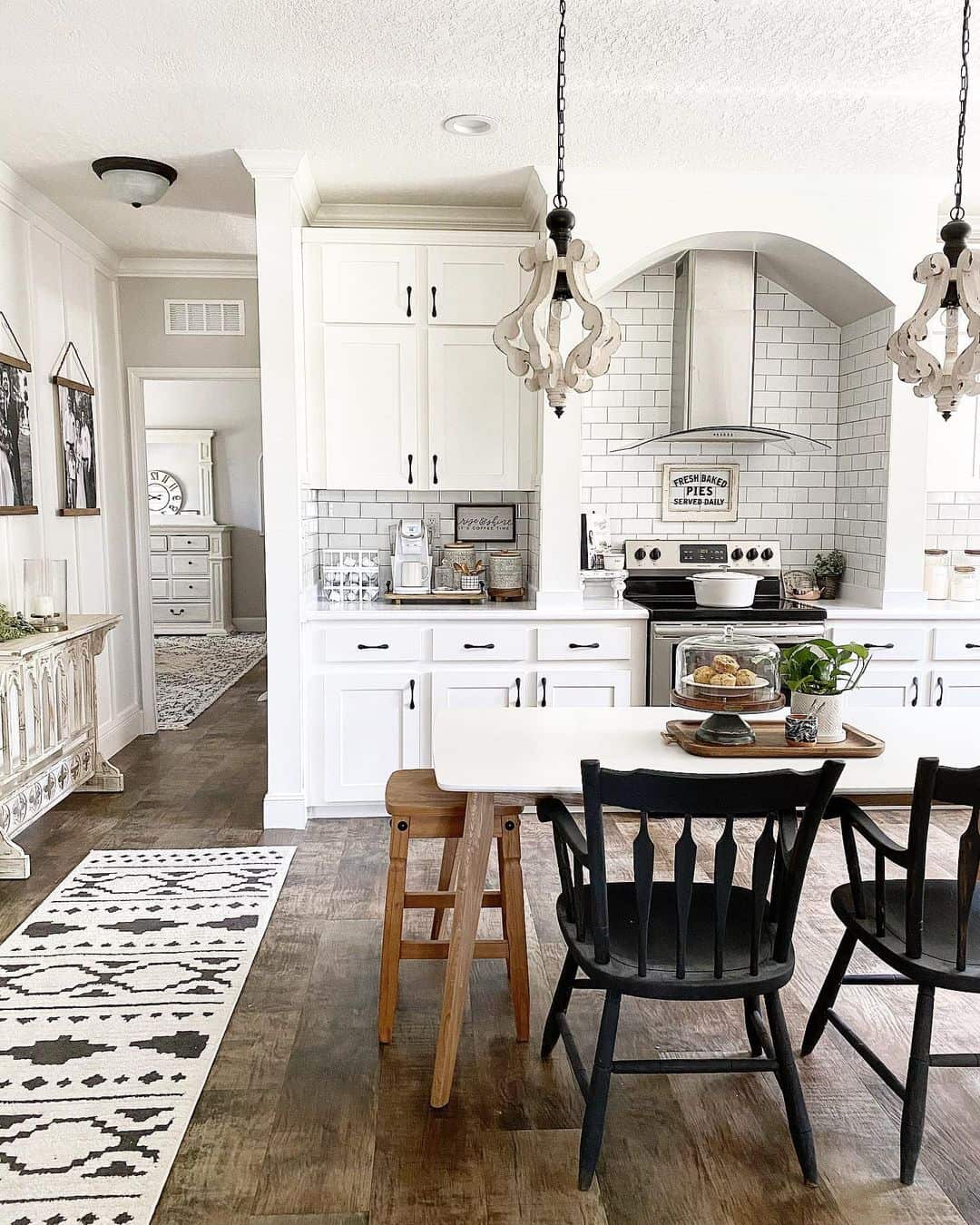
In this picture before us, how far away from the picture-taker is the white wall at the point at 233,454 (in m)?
10.5

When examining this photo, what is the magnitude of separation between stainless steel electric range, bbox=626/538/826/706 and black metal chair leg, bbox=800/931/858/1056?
196cm

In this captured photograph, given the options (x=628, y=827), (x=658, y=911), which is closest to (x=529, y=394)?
(x=628, y=827)

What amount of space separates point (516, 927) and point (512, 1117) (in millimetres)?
460

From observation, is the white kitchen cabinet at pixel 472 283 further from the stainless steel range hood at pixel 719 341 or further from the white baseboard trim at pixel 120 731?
the white baseboard trim at pixel 120 731

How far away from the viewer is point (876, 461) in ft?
15.2

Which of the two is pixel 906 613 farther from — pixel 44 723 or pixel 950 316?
pixel 44 723

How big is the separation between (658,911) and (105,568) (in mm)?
4189

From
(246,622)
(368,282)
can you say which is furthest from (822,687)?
(246,622)

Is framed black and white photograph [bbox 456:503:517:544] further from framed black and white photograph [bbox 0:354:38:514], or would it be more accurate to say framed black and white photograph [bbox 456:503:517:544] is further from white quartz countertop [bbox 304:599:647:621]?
framed black and white photograph [bbox 0:354:38:514]

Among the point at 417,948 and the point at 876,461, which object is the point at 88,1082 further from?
the point at 876,461

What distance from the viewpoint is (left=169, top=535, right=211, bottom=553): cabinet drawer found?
10.4 meters

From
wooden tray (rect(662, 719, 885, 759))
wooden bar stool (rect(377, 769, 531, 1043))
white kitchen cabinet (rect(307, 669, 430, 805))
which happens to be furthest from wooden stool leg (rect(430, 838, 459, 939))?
white kitchen cabinet (rect(307, 669, 430, 805))

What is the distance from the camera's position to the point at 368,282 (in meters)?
4.46

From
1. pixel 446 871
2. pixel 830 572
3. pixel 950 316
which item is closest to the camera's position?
pixel 950 316
